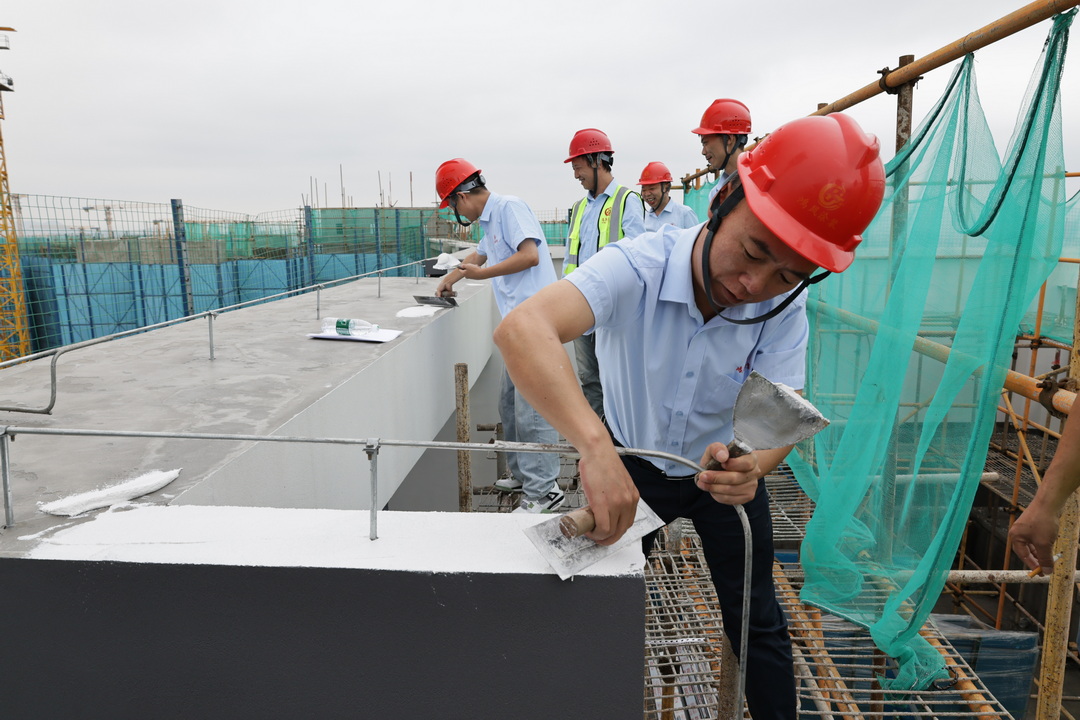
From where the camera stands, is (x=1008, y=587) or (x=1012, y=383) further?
(x=1008, y=587)

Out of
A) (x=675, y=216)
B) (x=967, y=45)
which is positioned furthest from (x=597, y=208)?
(x=967, y=45)

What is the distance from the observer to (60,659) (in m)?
1.50

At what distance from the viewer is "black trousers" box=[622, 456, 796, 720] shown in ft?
6.84

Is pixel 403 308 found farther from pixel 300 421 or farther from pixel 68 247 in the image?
pixel 68 247

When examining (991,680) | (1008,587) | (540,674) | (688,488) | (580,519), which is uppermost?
(580,519)

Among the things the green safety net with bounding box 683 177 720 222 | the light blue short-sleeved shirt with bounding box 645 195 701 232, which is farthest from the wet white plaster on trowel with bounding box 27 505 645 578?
the green safety net with bounding box 683 177 720 222

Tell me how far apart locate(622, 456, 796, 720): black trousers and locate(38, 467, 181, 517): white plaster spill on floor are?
56.9 inches

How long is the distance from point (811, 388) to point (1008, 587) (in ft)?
24.3

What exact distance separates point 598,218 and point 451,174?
1369mm

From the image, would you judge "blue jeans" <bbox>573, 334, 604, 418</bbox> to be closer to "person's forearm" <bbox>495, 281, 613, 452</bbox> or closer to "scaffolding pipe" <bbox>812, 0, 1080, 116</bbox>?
"scaffolding pipe" <bbox>812, 0, 1080, 116</bbox>

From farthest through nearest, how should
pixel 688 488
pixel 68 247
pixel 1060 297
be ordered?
1. pixel 68 247
2. pixel 1060 297
3. pixel 688 488

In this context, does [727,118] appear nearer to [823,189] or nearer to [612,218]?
[612,218]

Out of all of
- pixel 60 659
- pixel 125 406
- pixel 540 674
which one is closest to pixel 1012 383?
pixel 540 674

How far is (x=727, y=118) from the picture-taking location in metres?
5.61
